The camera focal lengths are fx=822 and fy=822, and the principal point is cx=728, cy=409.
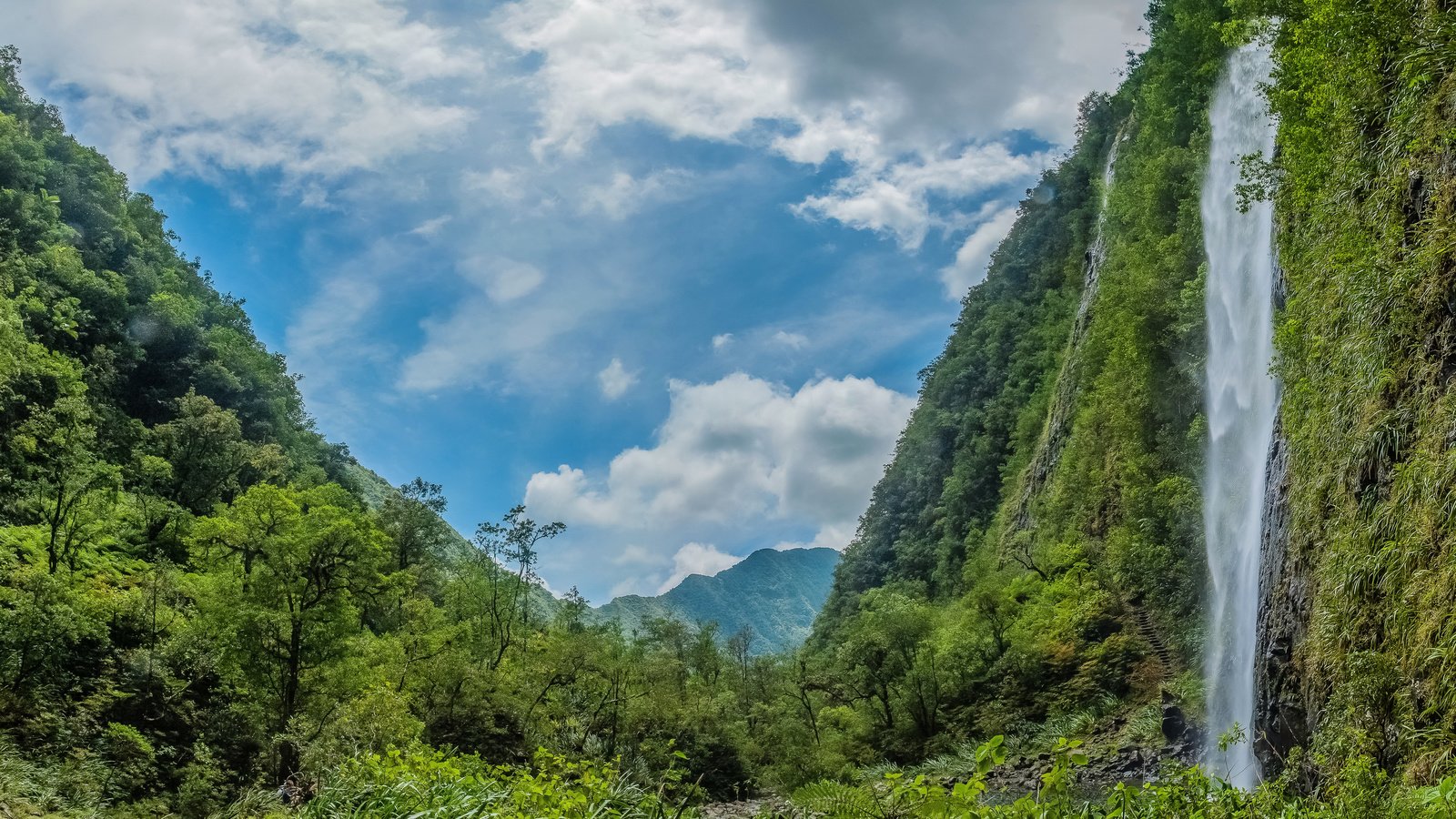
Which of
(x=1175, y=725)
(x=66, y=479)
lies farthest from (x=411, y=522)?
(x=1175, y=725)

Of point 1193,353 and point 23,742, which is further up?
point 1193,353

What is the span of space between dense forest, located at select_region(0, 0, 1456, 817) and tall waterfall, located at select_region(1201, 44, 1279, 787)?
105 inches

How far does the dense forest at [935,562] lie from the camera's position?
25.7ft

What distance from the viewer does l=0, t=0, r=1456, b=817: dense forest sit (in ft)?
25.7

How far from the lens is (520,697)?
29.6 meters

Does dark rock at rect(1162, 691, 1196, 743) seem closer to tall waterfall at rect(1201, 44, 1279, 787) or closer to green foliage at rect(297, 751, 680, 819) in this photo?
tall waterfall at rect(1201, 44, 1279, 787)

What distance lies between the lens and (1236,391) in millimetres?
21250

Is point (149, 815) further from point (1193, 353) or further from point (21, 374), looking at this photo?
point (1193, 353)

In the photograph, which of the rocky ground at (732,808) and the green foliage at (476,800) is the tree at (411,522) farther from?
the green foliage at (476,800)

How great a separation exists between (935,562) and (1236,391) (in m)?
44.4

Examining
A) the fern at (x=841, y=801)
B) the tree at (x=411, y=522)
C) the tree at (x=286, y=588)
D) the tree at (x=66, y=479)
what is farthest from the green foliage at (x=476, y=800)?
the tree at (x=411, y=522)

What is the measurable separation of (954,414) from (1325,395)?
61.2 metres

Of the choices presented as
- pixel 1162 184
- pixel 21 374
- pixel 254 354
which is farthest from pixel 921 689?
pixel 254 354

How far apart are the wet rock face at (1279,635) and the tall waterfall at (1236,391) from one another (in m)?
2.01
